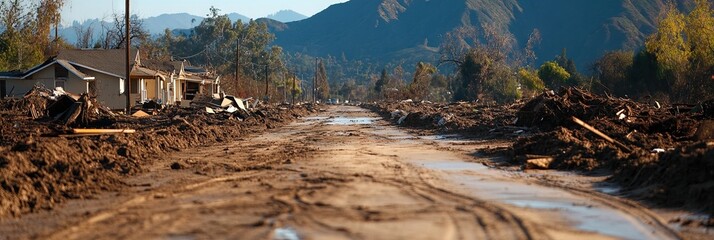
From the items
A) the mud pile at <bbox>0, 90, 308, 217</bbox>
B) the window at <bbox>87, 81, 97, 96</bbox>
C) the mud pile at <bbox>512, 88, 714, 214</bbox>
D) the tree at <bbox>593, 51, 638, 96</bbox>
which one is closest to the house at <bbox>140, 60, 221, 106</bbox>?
the window at <bbox>87, 81, 97, 96</bbox>

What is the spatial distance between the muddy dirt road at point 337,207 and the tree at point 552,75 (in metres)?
81.3

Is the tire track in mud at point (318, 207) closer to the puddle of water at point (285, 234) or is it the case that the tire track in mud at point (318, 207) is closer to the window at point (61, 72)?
the puddle of water at point (285, 234)

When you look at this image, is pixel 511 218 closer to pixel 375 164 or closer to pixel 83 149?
pixel 375 164

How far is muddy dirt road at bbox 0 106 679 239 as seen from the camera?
857 centimetres

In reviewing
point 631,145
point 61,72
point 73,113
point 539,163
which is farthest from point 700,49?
point 539,163

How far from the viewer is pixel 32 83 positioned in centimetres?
5031

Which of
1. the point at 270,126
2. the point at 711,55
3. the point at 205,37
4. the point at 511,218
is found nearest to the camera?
the point at 511,218

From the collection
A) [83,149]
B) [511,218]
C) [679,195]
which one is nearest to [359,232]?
[511,218]

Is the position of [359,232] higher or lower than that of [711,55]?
lower

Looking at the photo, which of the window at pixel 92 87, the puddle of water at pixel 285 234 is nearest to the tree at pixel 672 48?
the window at pixel 92 87

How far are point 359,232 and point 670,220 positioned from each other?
3.66 m

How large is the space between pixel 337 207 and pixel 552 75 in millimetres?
89414

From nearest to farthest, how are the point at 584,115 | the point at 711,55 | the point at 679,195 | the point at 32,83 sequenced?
the point at 679,195, the point at 584,115, the point at 32,83, the point at 711,55

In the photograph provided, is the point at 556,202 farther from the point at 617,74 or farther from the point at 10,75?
the point at 617,74
